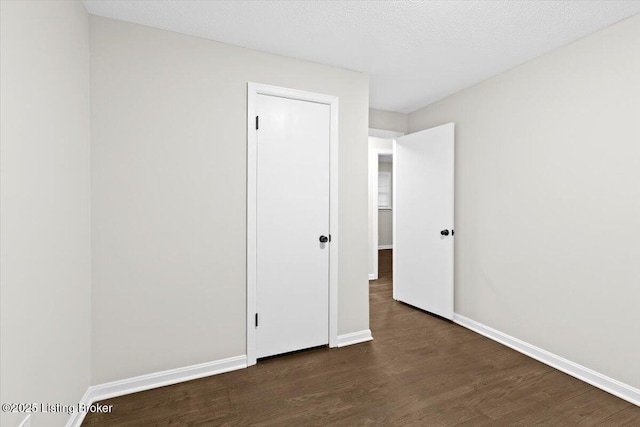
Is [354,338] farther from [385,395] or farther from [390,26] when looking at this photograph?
[390,26]

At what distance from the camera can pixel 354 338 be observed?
9.23 feet

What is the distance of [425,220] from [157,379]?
3005mm

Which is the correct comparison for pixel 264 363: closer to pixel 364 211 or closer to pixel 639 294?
pixel 364 211

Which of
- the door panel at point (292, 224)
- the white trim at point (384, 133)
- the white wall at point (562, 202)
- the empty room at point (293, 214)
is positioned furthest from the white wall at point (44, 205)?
the white wall at point (562, 202)

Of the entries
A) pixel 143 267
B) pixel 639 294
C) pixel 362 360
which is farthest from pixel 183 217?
pixel 639 294

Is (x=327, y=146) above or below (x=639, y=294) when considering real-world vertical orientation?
above

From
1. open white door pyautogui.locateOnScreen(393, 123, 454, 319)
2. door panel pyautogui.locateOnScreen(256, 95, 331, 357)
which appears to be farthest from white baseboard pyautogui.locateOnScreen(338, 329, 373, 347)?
open white door pyautogui.locateOnScreen(393, 123, 454, 319)

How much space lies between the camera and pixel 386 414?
6.05 ft

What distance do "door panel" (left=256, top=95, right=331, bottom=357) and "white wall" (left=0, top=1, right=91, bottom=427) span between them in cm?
114

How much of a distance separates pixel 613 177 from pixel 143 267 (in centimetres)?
333

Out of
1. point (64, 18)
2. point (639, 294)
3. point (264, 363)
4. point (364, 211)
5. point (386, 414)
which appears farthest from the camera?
point (364, 211)

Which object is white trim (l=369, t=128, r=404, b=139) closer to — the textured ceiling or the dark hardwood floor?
the textured ceiling

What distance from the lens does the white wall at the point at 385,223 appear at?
859 cm

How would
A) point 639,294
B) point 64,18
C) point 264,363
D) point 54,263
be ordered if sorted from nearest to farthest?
point 54,263, point 64,18, point 639,294, point 264,363
